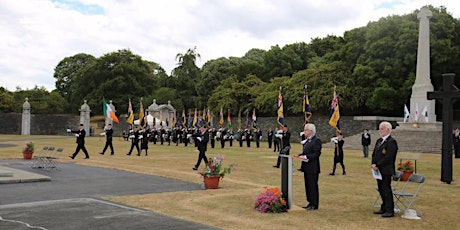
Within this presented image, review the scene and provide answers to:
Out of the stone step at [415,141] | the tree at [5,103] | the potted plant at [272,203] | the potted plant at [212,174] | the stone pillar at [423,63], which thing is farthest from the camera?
the tree at [5,103]

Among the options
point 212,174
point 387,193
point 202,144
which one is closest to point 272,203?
point 387,193

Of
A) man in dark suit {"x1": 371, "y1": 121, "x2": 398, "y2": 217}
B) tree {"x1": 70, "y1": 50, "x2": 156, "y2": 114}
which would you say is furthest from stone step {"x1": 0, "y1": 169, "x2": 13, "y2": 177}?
tree {"x1": 70, "y1": 50, "x2": 156, "y2": 114}

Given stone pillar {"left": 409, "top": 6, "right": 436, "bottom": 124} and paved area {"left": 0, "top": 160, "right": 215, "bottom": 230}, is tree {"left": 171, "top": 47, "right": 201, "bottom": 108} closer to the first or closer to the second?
stone pillar {"left": 409, "top": 6, "right": 436, "bottom": 124}

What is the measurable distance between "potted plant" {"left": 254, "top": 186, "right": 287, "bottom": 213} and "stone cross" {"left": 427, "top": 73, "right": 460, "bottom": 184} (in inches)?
330

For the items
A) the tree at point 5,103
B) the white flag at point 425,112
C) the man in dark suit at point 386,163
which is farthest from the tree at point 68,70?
the man in dark suit at point 386,163

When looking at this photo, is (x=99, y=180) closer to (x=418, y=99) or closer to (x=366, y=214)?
(x=366, y=214)

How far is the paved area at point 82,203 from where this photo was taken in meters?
8.05

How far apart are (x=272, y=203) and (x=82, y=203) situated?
4.14 m

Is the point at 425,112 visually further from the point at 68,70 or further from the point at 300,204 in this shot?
the point at 68,70

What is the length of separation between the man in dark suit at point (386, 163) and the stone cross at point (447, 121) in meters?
7.34

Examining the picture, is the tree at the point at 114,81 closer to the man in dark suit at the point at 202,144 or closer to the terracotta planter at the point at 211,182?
the man in dark suit at the point at 202,144

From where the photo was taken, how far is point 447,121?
1559 cm

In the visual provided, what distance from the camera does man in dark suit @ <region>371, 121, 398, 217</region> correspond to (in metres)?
8.94

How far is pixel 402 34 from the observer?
44.9 metres
